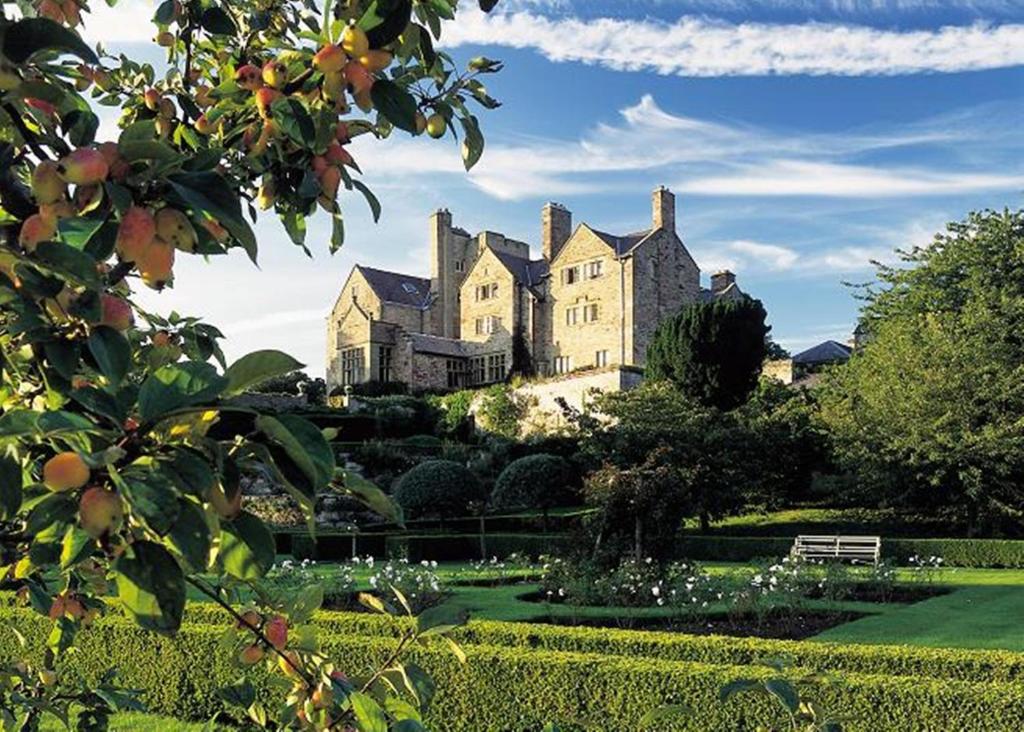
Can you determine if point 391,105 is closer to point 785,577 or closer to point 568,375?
point 785,577

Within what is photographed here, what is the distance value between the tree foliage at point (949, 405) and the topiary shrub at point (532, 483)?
7.56m

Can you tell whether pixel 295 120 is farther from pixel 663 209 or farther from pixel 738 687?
pixel 663 209

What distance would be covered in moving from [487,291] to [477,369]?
11.7 feet

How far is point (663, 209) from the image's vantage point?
119ft

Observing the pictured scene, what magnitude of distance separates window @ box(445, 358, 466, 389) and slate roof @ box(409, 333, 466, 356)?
1.20 feet

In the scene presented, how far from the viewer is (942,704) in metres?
5.35

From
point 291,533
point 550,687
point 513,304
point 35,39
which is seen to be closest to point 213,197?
point 35,39

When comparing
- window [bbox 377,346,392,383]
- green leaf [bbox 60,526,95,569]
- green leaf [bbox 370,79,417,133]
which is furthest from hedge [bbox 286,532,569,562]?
window [bbox 377,346,392,383]

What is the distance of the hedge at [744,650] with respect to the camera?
636 centimetres

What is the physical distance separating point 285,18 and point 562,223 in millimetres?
37917

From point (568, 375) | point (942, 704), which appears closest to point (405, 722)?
point (942, 704)

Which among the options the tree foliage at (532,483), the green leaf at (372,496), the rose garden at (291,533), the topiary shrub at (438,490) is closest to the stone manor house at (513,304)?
the tree foliage at (532,483)

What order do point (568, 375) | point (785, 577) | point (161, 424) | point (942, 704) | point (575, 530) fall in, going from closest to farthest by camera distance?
point (161, 424) < point (942, 704) < point (785, 577) < point (575, 530) < point (568, 375)

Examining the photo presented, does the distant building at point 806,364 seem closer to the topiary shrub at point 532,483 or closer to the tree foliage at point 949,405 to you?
the tree foliage at point 949,405
